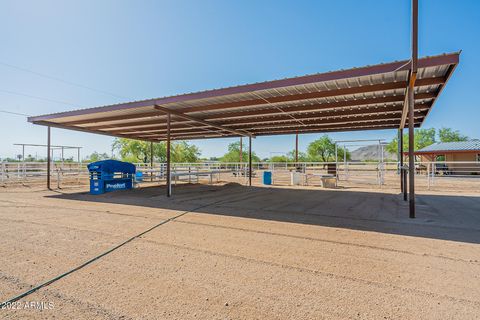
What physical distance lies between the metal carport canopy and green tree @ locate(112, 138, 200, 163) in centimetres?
2281

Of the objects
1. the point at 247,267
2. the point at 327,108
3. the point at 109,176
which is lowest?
the point at 247,267

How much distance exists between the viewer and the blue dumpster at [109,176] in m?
10.6

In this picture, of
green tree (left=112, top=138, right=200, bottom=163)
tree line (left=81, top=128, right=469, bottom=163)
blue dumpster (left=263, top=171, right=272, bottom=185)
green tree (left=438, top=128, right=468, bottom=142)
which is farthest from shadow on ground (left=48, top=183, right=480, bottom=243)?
green tree (left=438, top=128, right=468, bottom=142)

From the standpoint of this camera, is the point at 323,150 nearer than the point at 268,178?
No

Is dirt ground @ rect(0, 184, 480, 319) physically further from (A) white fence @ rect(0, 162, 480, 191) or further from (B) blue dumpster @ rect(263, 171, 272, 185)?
(B) blue dumpster @ rect(263, 171, 272, 185)

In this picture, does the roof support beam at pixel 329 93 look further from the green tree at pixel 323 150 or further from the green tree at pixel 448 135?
the green tree at pixel 448 135

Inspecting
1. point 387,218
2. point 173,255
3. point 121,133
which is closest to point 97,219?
point 173,255

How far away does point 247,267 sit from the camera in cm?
312

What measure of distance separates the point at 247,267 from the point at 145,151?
36792 millimetres

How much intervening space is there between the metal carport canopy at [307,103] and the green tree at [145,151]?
2281 cm

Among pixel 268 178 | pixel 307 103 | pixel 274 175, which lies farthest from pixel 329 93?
pixel 274 175

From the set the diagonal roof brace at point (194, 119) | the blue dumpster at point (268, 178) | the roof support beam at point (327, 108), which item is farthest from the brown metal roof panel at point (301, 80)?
the blue dumpster at point (268, 178)

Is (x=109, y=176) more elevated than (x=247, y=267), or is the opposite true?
(x=109, y=176)

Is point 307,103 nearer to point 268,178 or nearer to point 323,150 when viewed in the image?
point 268,178
